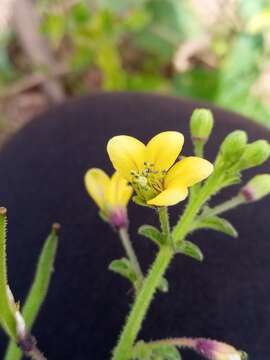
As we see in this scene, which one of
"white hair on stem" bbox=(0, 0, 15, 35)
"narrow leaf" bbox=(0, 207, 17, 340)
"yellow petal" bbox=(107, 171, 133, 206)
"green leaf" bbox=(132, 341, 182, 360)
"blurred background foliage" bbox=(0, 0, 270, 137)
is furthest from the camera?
"white hair on stem" bbox=(0, 0, 15, 35)

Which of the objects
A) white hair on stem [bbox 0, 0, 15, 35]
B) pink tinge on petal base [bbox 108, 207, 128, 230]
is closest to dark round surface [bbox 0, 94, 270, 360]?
pink tinge on petal base [bbox 108, 207, 128, 230]

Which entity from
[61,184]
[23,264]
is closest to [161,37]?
[61,184]

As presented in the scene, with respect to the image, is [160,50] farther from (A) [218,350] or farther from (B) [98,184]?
(A) [218,350]

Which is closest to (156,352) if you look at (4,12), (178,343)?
(178,343)

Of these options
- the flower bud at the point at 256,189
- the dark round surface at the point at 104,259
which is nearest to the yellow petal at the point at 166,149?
the flower bud at the point at 256,189

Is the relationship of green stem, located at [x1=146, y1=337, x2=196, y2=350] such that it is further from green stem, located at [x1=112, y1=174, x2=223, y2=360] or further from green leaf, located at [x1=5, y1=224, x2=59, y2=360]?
green leaf, located at [x1=5, y1=224, x2=59, y2=360]

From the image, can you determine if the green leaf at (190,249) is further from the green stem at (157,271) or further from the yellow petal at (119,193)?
the yellow petal at (119,193)
